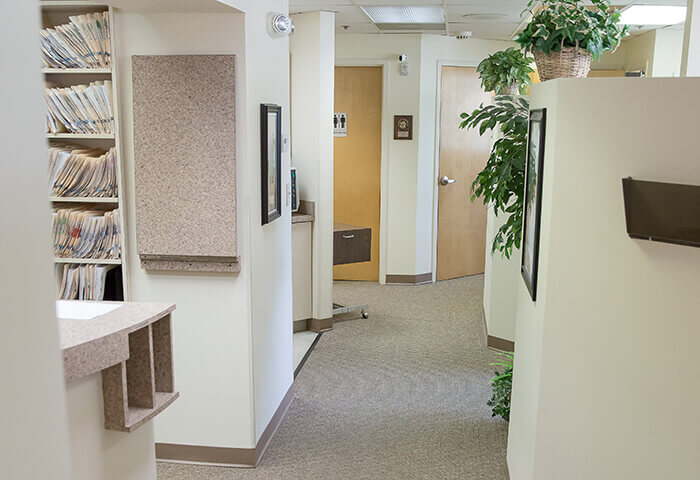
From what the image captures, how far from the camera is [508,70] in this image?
3639mm

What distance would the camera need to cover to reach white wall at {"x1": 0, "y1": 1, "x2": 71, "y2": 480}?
86 centimetres

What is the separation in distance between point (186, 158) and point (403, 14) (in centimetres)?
295

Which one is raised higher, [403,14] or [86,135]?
[403,14]

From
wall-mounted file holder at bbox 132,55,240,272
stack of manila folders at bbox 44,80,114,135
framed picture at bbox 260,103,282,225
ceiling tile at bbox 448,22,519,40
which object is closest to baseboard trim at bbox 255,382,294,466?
wall-mounted file holder at bbox 132,55,240,272

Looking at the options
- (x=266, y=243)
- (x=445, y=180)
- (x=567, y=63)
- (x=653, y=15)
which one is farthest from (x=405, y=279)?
(x=567, y=63)

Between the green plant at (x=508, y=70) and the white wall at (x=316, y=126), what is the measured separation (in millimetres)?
1416

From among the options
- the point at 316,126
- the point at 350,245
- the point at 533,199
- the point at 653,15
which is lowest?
the point at 350,245

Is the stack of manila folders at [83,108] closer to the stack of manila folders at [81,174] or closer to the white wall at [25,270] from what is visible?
the stack of manila folders at [81,174]

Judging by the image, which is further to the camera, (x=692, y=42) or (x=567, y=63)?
(x=692, y=42)

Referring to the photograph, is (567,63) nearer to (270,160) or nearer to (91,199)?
(270,160)

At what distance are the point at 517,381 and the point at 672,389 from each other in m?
0.94

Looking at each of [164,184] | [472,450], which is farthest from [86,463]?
[472,450]

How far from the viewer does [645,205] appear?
5.57 ft

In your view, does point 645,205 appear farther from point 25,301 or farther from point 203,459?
point 203,459
